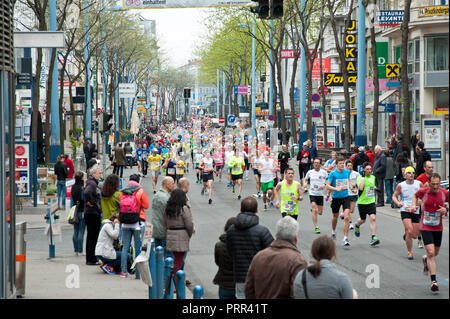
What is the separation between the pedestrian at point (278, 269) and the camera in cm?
637

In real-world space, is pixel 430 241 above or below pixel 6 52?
below

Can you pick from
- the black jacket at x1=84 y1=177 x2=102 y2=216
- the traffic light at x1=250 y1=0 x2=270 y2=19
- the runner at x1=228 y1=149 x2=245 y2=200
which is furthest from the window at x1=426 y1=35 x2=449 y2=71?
the black jacket at x1=84 y1=177 x2=102 y2=216

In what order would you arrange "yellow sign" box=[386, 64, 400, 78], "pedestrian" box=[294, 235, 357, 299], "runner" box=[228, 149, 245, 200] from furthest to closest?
"yellow sign" box=[386, 64, 400, 78], "runner" box=[228, 149, 245, 200], "pedestrian" box=[294, 235, 357, 299]

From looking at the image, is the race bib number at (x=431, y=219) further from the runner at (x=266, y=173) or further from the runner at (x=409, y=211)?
the runner at (x=266, y=173)

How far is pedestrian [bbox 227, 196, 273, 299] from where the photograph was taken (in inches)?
305

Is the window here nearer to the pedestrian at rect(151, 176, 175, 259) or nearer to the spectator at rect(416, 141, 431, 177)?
the spectator at rect(416, 141, 431, 177)

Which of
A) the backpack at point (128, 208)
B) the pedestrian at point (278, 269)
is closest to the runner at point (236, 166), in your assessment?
the backpack at point (128, 208)

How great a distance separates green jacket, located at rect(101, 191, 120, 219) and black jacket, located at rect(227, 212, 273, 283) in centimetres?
547

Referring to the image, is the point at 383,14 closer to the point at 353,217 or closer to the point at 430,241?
the point at 353,217

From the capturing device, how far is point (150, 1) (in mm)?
32156

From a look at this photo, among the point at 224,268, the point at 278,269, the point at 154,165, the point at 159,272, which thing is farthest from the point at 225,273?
the point at 154,165

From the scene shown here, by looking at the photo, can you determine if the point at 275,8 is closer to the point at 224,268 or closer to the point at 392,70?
the point at 224,268

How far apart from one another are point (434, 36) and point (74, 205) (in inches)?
1194
